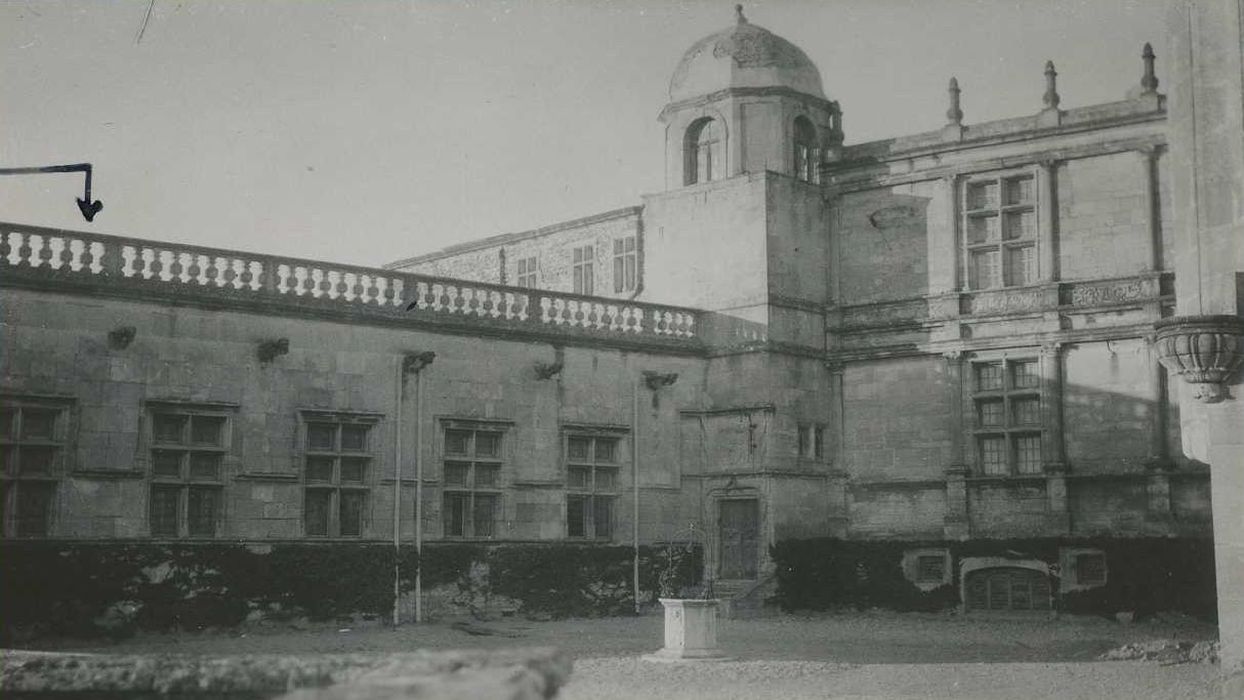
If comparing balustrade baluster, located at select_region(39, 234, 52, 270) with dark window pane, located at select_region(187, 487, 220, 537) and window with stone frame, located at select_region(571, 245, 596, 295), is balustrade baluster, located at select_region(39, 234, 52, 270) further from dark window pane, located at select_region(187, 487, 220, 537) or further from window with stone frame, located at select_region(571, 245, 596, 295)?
window with stone frame, located at select_region(571, 245, 596, 295)

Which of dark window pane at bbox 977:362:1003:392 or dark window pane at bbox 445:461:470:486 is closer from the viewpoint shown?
dark window pane at bbox 445:461:470:486

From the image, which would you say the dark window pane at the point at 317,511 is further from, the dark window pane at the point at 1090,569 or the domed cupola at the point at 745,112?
the dark window pane at the point at 1090,569

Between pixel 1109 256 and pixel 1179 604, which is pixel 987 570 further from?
pixel 1109 256

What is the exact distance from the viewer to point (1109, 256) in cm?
2261

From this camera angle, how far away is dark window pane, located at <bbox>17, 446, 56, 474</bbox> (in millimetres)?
17327

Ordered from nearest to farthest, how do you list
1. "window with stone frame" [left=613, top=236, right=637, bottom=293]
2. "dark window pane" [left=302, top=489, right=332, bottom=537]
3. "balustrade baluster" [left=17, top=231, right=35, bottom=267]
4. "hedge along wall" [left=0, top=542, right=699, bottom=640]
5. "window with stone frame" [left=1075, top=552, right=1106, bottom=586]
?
"hedge along wall" [left=0, top=542, right=699, bottom=640] → "balustrade baluster" [left=17, top=231, right=35, bottom=267] → "dark window pane" [left=302, top=489, right=332, bottom=537] → "window with stone frame" [left=1075, top=552, right=1106, bottom=586] → "window with stone frame" [left=613, top=236, right=637, bottom=293]

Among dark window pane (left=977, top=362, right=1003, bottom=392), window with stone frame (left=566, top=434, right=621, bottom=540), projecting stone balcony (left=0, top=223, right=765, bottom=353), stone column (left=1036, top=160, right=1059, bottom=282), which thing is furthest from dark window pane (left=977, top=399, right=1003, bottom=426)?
window with stone frame (left=566, top=434, right=621, bottom=540)

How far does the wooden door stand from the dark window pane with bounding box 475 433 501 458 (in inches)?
180

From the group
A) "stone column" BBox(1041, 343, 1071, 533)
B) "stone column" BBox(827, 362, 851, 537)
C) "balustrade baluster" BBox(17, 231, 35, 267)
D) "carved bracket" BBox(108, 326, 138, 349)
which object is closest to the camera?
"balustrade baluster" BBox(17, 231, 35, 267)

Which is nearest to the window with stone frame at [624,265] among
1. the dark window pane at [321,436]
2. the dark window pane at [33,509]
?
the dark window pane at [321,436]

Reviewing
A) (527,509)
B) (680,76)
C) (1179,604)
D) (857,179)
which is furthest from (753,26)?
(1179,604)

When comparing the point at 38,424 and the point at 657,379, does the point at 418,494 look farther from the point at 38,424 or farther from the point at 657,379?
the point at 38,424

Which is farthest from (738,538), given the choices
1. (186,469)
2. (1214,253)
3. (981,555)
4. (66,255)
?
(1214,253)

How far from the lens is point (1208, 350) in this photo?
495 inches
